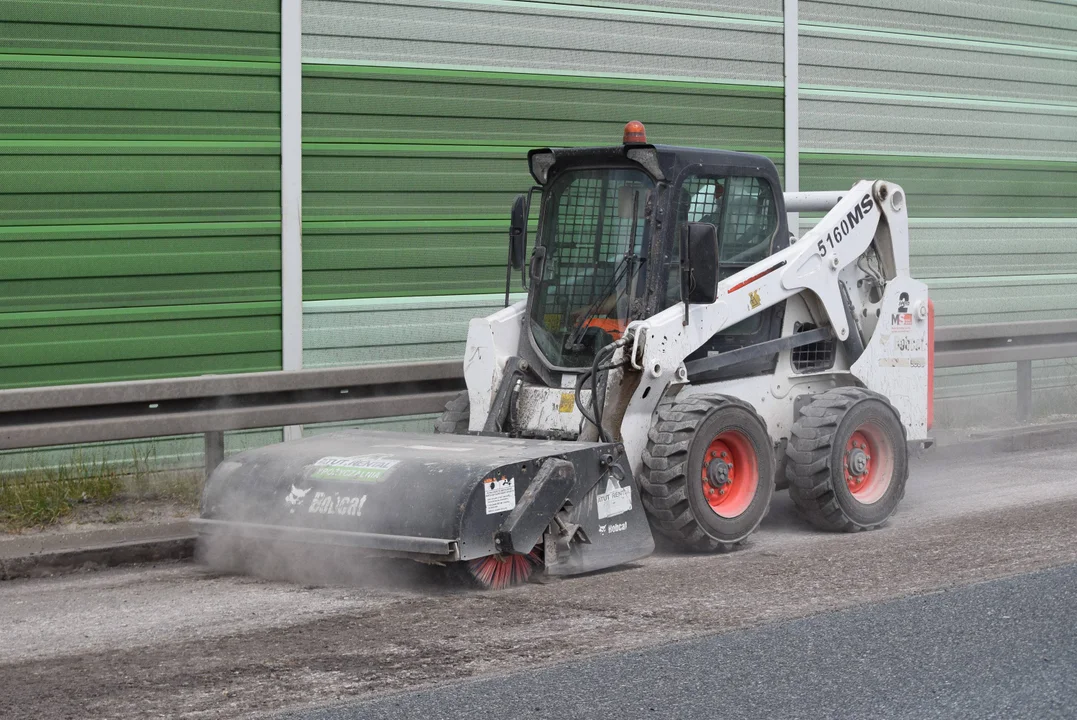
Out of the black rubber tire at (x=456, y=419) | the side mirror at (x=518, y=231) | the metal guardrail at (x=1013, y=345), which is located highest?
the side mirror at (x=518, y=231)

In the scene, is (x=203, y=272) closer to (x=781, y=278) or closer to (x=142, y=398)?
(x=142, y=398)

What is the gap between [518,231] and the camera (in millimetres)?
9234

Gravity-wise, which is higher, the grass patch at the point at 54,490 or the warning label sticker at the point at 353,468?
the warning label sticker at the point at 353,468

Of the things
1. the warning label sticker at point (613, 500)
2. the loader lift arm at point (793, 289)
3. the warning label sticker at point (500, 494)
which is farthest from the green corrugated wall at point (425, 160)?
the warning label sticker at point (500, 494)

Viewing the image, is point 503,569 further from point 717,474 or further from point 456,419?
point 456,419

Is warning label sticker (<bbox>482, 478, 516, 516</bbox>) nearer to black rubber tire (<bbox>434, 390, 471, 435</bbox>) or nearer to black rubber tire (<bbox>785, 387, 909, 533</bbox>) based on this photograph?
black rubber tire (<bbox>434, 390, 471, 435</bbox>)

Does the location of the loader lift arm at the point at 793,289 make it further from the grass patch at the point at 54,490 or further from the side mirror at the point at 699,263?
the grass patch at the point at 54,490

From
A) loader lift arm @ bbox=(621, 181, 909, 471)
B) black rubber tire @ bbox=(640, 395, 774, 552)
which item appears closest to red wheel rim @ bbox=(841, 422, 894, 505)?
loader lift arm @ bbox=(621, 181, 909, 471)

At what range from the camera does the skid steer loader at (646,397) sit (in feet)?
24.3

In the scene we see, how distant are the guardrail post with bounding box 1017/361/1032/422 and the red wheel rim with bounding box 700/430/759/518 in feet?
19.9

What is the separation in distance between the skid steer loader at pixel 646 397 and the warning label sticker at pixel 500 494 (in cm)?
1

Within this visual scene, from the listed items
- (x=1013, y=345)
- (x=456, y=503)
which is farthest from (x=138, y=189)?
(x=1013, y=345)

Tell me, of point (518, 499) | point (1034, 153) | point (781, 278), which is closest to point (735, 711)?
point (518, 499)

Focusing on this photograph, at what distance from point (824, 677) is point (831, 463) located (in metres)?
3.38
